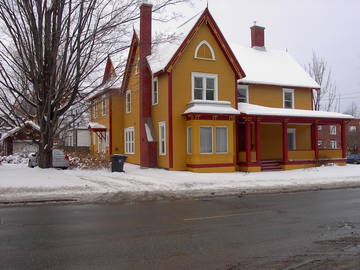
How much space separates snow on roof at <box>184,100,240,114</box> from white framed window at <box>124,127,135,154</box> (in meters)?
6.45

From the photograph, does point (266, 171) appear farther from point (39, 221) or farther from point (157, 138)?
point (39, 221)

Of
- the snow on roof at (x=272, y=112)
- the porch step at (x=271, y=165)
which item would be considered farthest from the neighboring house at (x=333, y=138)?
the porch step at (x=271, y=165)

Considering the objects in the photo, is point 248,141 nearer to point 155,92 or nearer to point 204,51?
point 204,51

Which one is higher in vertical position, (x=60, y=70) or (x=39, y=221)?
(x=60, y=70)

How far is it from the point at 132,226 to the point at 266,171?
16.6 metres

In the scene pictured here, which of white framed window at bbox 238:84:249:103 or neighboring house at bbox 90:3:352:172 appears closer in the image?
neighboring house at bbox 90:3:352:172

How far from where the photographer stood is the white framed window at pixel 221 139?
76.1 feet

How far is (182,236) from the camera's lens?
26.0 ft

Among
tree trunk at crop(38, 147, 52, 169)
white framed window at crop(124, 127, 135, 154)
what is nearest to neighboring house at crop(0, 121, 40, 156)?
tree trunk at crop(38, 147, 52, 169)

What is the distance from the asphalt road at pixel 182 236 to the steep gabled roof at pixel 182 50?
40.5 ft

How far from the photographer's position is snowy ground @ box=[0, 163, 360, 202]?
47.6 ft

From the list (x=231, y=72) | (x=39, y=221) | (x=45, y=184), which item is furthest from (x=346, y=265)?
(x=231, y=72)

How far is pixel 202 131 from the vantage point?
74.7ft

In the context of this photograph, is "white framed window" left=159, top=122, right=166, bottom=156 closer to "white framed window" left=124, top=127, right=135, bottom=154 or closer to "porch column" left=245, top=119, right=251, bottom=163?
"white framed window" left=124, top=127, right=135, bottom=154
